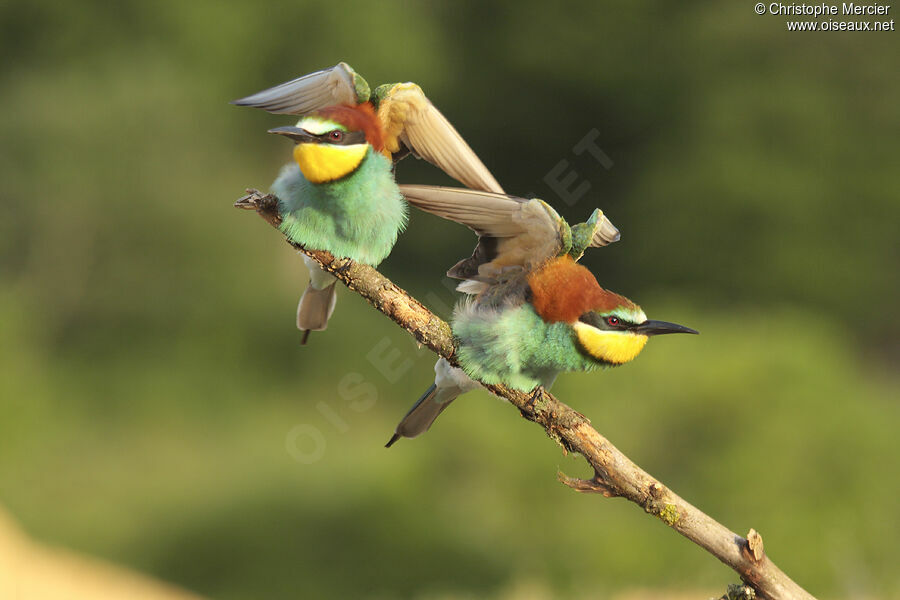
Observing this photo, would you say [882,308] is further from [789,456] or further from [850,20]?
[789,456]

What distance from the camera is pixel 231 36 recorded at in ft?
14.8

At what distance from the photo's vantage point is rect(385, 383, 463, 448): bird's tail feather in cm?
104

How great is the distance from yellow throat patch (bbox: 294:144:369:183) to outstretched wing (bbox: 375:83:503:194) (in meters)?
0.07

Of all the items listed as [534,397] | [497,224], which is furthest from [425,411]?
[497,224]

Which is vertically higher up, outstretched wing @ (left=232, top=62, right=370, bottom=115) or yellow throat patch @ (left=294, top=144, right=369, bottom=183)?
outstretched wing @ (left=232, top=62, right=370, bottom=115)

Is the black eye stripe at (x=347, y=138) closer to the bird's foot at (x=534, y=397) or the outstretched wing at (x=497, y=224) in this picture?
the outstretched wing at (x=497, y=224)

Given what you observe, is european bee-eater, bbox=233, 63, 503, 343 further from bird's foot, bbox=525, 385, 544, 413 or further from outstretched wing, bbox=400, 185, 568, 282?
bird's foot, bbox=525, 385, 544, 413

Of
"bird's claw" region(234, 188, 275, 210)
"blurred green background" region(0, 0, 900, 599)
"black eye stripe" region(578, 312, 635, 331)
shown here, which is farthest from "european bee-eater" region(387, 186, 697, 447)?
"blurred green background" region(0, 0, 900, 599)

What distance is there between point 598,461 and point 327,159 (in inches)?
14.0

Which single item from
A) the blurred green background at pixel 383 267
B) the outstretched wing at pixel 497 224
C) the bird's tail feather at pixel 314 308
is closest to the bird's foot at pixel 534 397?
the outstretched wing at pixel 497 224

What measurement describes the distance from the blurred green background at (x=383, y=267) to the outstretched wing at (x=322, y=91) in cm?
216

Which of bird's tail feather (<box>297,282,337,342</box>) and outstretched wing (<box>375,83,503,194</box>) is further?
bird's tail feather (<box>297,282,337,342</box>)

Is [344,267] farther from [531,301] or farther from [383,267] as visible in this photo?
[383,267]

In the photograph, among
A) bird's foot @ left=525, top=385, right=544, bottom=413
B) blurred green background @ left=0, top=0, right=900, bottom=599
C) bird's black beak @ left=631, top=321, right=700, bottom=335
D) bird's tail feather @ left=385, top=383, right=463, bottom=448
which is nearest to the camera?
bird's black beak @ left=631, top=321, right=700, bottom=335
